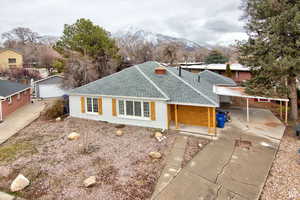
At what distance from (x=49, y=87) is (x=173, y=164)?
23688mm

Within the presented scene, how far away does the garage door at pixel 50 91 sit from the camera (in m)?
25.1

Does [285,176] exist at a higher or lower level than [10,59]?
lower

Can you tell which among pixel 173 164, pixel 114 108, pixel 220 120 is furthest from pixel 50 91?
pixel 173 164

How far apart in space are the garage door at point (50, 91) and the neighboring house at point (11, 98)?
2544mm

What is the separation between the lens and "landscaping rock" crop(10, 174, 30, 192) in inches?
259

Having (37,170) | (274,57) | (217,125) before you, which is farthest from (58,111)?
(274,57)

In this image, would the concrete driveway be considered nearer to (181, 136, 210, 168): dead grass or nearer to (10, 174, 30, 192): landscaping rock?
(181, 136, 210, 168): dead grass

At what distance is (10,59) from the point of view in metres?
47.2

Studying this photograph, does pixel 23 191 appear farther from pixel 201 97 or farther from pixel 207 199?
pixel 201 97

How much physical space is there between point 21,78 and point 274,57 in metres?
38.2

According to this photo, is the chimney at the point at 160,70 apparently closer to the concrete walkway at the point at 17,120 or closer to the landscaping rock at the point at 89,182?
the landscaping rock at the point at 89,182

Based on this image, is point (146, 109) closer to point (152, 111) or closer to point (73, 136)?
point (152, 111)

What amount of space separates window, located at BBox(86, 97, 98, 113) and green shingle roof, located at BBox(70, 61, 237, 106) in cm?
63

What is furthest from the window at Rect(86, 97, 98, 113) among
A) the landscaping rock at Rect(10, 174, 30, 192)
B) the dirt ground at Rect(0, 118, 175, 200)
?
the landscaping rock at Rect(10, 174, 30, 192)
